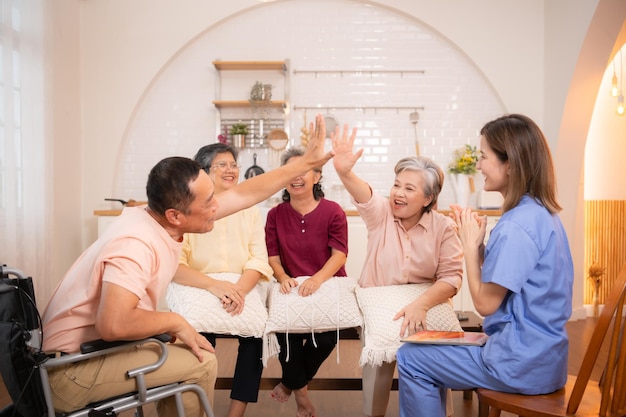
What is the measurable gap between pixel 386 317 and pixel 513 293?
0.60m

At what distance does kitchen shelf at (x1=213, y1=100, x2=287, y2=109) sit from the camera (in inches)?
210

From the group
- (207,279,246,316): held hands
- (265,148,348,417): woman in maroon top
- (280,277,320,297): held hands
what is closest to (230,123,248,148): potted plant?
(265,148,348,417): woman in maroon top

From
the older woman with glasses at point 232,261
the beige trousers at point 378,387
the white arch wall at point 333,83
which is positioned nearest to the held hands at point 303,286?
the older woman with glasses at point 232,261

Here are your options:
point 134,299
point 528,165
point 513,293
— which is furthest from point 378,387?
point 134,299

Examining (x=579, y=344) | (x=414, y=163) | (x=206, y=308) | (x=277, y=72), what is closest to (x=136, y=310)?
(x=206, y=308)

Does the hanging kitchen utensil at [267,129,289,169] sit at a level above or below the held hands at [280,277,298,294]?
above

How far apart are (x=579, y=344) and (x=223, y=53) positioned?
3773 mm

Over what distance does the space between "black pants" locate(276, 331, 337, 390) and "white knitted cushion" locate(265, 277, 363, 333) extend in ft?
0.74

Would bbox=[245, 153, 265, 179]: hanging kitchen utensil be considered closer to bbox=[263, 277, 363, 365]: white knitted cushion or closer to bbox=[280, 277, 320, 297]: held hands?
bbox=[280, 277, 320, 297]: held hands

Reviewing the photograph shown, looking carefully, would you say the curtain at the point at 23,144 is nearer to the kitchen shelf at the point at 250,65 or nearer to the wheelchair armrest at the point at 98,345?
the kitchen shelf at the point at 250,65

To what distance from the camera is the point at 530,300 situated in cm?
181

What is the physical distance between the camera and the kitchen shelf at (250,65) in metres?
5.31

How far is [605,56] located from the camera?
462cm

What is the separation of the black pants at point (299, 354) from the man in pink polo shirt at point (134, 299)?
2.63 feet
